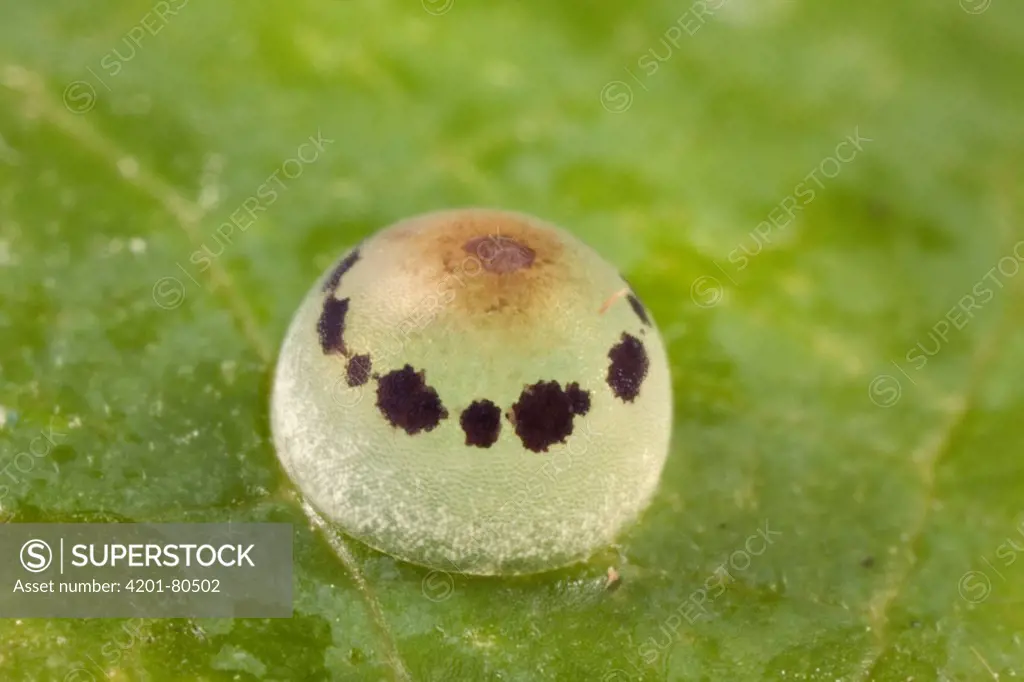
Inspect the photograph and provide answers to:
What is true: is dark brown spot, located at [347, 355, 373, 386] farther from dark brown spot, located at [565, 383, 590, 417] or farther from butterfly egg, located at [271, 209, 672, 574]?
dark brown spot, located at [565, 383, 590, 417]

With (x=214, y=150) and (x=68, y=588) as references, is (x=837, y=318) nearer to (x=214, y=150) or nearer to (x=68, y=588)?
(x=214, y=150)

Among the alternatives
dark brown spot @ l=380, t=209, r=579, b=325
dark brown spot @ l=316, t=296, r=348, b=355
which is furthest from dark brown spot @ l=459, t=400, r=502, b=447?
dark brown spot @ l=316, t=296, r=348, b=355

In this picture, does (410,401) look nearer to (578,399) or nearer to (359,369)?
(359,369)

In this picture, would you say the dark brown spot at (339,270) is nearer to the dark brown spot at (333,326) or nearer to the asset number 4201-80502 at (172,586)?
the dark brown spot at (333,326)

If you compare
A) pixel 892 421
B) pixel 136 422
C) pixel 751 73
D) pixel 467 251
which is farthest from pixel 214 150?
pixel 892 421

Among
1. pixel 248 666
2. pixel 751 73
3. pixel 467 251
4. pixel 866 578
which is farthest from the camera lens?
pixel 751 73

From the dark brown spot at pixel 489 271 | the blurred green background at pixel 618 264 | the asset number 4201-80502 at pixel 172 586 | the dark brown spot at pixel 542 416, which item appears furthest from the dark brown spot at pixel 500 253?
the asset number 4201-80502 at pixel 172 586
